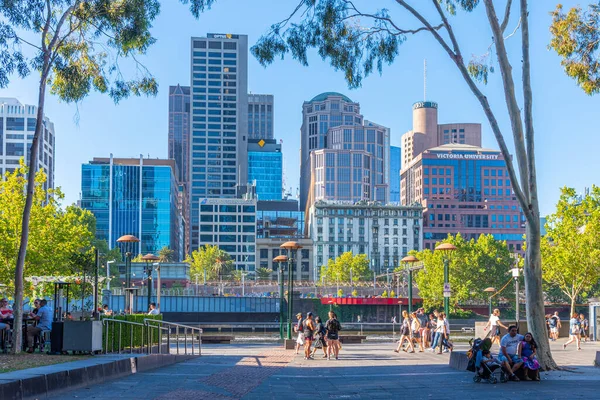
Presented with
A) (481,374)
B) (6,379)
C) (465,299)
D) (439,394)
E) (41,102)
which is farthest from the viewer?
(465,299)

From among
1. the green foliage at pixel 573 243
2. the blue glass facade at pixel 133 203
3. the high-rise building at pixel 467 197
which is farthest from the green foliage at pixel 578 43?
the high-rise building at pixel 467 197

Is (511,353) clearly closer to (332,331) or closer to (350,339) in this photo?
(332,331)

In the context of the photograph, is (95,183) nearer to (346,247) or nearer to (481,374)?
(346,247)

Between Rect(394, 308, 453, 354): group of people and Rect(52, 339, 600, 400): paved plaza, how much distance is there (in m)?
6.20

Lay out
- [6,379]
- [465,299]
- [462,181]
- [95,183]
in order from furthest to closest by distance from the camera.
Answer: [462,181], [95,183], [465,299], [6,379]

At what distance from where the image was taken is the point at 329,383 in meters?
18.1

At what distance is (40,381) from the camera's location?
1361 cm

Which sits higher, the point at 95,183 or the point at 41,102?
the point at 95,183

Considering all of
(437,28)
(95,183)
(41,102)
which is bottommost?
(41,102)

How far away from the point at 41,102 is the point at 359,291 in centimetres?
11042

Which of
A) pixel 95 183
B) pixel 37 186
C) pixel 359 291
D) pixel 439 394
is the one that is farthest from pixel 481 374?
pixel 95 183

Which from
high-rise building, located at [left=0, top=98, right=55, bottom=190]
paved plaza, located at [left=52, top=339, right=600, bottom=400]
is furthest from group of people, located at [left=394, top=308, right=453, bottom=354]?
high-rise building, located at [left=0, top=98, right=55, bottom=190]

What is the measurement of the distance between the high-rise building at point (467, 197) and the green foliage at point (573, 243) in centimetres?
12710

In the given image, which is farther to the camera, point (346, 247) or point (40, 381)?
point (346, 247)
